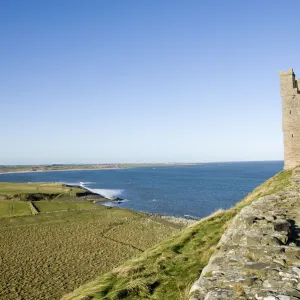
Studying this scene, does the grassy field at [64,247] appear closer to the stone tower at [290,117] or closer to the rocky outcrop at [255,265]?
the rocky outcrop at [255,265]

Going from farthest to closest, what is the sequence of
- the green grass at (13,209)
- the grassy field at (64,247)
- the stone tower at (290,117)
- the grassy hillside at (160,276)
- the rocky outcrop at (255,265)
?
the green grass at (13,209)
the stone tower at (290,117)
the grassy field at (64,247)
the grassy hillside at (160,276)
the rocky outcrop at (255,265)

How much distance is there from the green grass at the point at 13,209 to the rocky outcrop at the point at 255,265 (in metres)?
49.7

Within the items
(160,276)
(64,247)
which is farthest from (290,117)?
(64,247)

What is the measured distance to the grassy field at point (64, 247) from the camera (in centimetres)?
2251

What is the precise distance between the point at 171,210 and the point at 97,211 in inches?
660

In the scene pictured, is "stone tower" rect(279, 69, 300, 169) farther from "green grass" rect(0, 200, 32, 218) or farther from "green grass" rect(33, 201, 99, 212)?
"green grass" rect(33, 201, 99, 212)

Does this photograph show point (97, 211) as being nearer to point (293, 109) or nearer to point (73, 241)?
point (73, 241)

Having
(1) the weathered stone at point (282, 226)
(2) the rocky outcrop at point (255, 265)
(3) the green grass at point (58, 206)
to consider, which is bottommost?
(3) the green grass at point (58, 206)

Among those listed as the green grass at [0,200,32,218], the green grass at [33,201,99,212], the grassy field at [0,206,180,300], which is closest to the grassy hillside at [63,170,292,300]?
the grassy field at [0,206,180,300]

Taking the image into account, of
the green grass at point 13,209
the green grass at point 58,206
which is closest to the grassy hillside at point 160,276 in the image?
the green grass at point 13,209

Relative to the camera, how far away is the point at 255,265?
6.01 meters

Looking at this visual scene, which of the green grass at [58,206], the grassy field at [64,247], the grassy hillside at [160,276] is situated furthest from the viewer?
the green grass at [58,206]

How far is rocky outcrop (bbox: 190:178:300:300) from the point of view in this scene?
4992 mm

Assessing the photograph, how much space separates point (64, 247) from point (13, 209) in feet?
93.9
